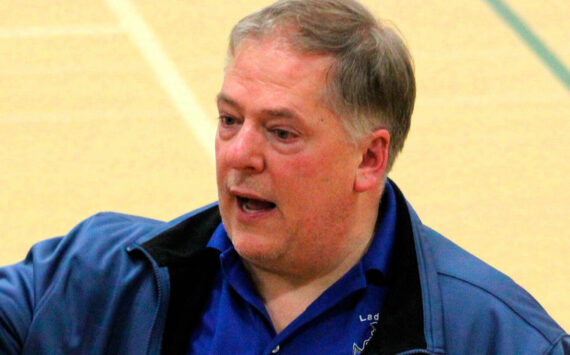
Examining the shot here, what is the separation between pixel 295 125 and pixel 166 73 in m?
5.41

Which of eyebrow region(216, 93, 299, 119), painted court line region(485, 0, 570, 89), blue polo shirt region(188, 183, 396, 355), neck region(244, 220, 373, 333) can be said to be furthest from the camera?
painted court line region(485, 0, 570, 89)

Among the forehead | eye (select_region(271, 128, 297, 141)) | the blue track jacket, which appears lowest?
the blue track jacket

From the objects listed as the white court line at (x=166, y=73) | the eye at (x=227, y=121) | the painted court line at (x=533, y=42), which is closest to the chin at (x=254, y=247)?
the eye at (x=227, y=121)

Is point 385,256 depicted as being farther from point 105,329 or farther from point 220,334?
point 105,329

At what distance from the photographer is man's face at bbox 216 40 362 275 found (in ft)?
9.89

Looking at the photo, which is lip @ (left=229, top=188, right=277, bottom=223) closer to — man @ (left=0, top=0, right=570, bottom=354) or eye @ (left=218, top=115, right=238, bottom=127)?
man @ (left=0, top=0, right=570, bottom=354)

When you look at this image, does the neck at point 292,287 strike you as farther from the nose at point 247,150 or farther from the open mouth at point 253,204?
the nose at point 247,150

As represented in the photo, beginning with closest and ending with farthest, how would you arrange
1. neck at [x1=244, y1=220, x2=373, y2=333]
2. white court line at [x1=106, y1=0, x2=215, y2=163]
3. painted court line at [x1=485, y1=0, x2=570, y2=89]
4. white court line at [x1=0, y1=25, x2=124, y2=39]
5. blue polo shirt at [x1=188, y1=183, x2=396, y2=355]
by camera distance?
blue polo shirt at [x1=188, y1=183, x2=396, y2=355], neck at [x1=244, y1=220, x2=373, y2=333], white court line at [x1=106, y1=0, x2=215, y2=163], painted court line at [x1=485, y1=0, x2=570, y2=89], white court line at [x1=0, y1=25, x2=124, y2=39]

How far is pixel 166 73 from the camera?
27.4ft

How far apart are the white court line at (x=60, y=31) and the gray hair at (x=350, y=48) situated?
6.00m

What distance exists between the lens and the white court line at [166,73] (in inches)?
297

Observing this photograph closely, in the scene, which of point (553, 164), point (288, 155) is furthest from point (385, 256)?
point (553, 164)

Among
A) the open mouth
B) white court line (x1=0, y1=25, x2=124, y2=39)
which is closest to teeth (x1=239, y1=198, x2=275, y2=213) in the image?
the open mouth

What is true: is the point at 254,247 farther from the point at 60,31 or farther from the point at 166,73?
the point at 60,31
